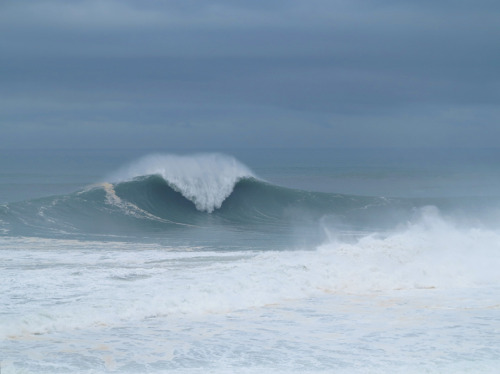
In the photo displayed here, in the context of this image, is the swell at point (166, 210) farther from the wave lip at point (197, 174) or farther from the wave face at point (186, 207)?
the wave lip at point (197, 174)

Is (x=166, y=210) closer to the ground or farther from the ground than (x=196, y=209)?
closer to the ground

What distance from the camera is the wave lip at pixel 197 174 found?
845 inches

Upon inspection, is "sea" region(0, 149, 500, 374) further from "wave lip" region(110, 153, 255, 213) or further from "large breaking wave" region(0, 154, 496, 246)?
"wave lip" region(110, 153, 255, 213)

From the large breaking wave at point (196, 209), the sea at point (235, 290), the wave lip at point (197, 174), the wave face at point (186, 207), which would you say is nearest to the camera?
the sea at point (235, 290)

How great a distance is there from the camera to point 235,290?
9203 mm

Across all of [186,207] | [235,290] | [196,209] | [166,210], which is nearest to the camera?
[235,290]

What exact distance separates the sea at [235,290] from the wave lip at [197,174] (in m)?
0.94

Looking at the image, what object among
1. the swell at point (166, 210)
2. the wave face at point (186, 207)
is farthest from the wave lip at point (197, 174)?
the swell at point (166, 210)

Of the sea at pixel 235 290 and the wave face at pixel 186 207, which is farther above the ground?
the wave face at pixel 186 207

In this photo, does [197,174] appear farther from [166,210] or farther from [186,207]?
[166,210]

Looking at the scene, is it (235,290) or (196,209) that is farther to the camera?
(196,209)

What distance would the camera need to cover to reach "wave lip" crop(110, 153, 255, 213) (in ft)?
70.4

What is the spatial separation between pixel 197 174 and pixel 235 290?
1381 centimetres

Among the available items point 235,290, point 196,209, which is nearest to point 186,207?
point 196,209
